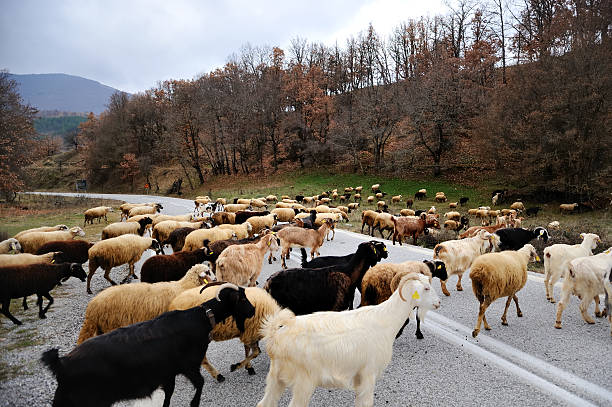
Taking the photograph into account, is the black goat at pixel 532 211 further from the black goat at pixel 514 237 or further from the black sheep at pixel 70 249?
the black sheep at pixel 70 249

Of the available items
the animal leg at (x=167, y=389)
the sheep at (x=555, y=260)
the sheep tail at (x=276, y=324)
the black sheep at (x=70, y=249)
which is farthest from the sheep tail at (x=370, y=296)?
the black sheep at (x=70, y=249)

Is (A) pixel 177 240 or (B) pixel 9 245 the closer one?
(B) pixel 9 245

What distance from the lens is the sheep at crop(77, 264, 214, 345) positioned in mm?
4328

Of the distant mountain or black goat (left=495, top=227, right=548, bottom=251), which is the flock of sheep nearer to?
black goat (left=495, top=227, right=548, bottom=251)

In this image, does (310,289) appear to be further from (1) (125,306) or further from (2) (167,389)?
(1) (125,306)

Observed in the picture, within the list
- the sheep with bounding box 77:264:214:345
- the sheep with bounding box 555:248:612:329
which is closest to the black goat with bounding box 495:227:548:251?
the sheep with bounding box 555:248:612:329

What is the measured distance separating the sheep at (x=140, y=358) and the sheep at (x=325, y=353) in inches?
33.3

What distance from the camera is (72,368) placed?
2.74 m

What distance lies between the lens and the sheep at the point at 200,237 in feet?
30.9

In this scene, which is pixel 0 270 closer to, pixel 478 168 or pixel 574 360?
pixel 574 360

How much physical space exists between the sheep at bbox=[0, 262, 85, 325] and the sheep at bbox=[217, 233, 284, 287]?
137 inches

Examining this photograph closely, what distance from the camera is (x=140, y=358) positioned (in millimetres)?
3029

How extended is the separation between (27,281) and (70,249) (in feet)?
9.70

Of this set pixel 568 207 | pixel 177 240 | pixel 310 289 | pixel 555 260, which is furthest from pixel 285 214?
pixel 568 207
